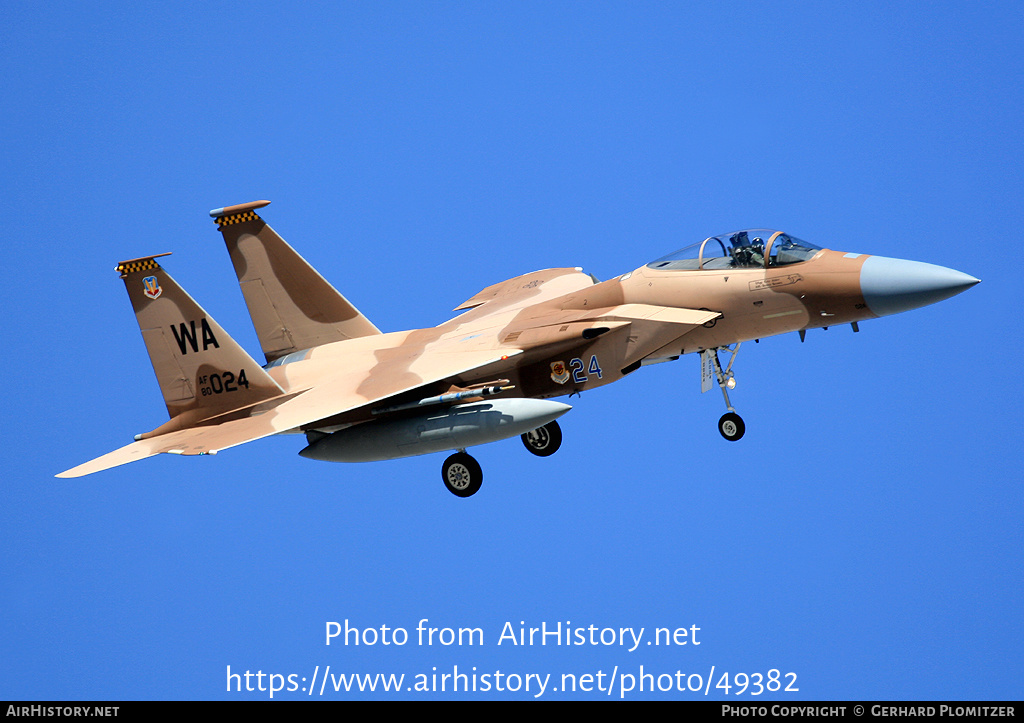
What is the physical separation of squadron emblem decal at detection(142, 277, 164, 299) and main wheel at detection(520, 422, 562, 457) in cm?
587

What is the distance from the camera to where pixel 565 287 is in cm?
1964

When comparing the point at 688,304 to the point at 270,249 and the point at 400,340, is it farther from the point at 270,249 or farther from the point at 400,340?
the point at 270,249

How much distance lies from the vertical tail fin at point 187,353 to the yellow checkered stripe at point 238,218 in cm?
254

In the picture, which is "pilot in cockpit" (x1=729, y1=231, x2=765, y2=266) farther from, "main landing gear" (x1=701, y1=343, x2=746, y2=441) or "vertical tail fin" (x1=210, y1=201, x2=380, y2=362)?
"vertical tail fin" (x1=210, y1=201, x2=380, y2=362)

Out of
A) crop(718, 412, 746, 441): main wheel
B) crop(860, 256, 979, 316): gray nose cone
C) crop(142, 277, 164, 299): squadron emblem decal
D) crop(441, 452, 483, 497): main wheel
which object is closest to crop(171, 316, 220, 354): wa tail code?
crop(142, 277, 164, 299): squadron emblem decal

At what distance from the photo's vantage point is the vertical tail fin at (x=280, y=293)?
2058 cm

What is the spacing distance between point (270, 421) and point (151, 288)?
294 cm

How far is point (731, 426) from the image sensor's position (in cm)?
1752

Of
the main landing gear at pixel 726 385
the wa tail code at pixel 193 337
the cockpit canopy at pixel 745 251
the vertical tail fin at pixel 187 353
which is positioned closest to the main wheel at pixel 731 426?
the main landing gear at pixel 726 385

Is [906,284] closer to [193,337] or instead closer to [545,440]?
[545,440]

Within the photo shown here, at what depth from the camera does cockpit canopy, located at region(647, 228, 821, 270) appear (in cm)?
1689

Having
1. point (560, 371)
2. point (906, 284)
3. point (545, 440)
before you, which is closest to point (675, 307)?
point (560, 371)
